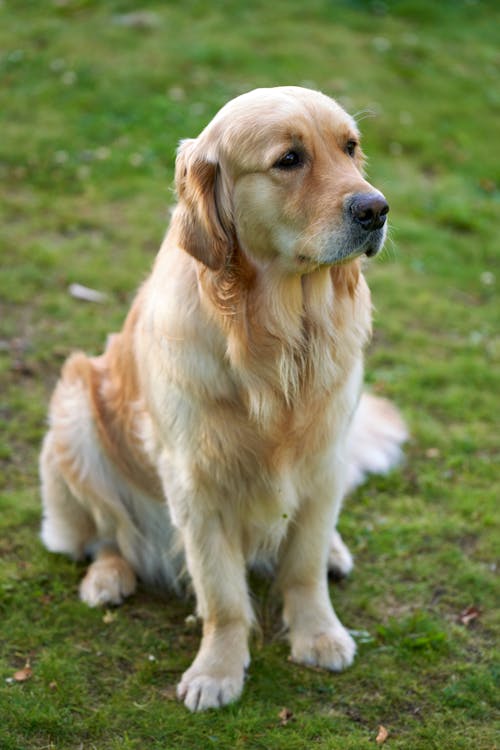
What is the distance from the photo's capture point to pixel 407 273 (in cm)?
666

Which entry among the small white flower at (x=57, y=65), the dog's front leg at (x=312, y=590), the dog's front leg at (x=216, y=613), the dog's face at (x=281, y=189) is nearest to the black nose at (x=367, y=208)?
the dog's face at (x=281, y=189)

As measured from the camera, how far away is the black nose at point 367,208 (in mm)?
2851

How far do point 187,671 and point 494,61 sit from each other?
829 centimetres

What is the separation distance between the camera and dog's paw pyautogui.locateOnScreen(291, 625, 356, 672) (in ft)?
11.5

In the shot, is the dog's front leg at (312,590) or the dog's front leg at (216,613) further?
the dog's front leg at (312,590)

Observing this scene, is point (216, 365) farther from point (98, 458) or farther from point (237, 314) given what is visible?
point (98, 458)

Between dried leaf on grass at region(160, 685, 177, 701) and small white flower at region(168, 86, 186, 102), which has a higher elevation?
dried leaf on grass at region(160, 685, 177, 701)

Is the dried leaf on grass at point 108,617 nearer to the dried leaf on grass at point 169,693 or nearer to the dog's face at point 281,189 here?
the dried leaf on grass at point 169,693

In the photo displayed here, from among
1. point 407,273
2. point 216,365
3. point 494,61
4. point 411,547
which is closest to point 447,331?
point 407,273

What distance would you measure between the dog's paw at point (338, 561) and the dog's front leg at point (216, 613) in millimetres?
563

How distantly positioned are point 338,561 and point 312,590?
374 mm

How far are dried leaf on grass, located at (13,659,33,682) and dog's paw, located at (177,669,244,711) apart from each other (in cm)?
56

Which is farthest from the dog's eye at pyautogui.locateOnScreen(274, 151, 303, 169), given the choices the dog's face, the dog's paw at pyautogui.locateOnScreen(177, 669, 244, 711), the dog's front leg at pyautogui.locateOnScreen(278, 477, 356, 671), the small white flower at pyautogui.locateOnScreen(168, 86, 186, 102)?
the small white flower at pyautogui.locateOnScreen(168, 86, 186, 102)

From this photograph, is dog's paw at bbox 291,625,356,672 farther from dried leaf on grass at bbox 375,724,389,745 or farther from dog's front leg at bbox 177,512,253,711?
dried leaf on grass at bbox 375,724,389,745
